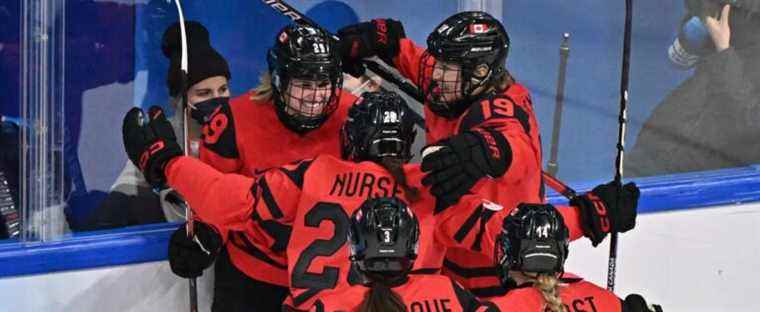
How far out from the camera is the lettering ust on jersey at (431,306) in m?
2.50

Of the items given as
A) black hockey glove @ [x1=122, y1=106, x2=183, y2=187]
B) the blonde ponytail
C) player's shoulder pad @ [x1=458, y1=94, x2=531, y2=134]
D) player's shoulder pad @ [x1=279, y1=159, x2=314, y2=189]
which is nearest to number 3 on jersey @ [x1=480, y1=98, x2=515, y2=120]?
player's shoulder pad @ [x1=458, y1=94, x2=531, y2=134]

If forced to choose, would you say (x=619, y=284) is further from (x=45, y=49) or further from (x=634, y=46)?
(x=45, y=49)

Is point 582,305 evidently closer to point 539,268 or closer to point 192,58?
point 539,268

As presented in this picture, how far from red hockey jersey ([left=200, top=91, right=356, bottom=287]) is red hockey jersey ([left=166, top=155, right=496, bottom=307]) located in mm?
177

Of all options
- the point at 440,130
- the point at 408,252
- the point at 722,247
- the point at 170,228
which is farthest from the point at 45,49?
the point at 722,247

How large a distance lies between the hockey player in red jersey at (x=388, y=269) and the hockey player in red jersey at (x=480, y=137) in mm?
333

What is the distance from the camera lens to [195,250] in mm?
3100

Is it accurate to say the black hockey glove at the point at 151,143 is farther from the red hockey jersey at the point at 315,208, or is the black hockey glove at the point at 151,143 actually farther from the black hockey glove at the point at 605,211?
the black hockey glove at the point at 605,211

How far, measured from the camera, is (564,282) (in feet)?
9.36

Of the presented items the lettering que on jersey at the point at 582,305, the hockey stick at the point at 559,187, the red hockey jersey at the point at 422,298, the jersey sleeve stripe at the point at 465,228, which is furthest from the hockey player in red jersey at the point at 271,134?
the lettering que on jersey at the point at 582,305

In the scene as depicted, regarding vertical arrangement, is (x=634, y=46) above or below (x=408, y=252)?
above

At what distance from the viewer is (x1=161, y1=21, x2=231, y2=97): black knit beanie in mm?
3449

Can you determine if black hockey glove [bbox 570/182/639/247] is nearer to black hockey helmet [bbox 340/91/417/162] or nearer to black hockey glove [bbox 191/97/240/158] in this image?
black hockey helmet [bbox 340/91/417/162]

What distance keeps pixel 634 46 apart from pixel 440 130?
113 cm
